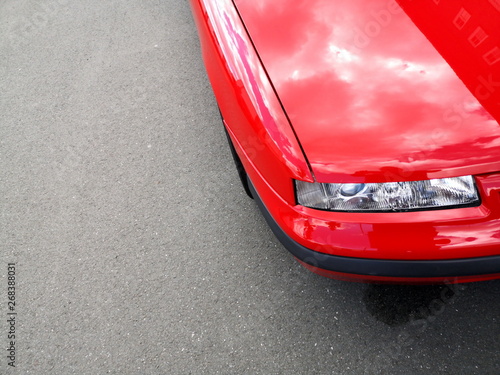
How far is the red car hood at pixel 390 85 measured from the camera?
152cm

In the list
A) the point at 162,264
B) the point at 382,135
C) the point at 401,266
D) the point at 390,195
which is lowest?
the point at 162,264

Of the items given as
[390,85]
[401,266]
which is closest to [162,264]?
[401,266]

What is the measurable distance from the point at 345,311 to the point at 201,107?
1706 mm

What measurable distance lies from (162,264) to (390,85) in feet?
4.67

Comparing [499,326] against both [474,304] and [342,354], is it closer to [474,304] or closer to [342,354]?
[474,304]

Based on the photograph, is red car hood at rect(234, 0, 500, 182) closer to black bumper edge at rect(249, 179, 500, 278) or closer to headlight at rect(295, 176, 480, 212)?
headlight at rect(295, 176, 480, 212)

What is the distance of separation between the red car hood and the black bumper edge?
0.94 ft

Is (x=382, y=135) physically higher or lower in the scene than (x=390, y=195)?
higher

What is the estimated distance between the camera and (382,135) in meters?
1.57

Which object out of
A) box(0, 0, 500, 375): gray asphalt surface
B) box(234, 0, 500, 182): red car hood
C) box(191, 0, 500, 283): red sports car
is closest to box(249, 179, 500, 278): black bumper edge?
box(191, 0, 500, 283): red sports car

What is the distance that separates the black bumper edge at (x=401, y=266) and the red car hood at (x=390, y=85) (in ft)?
0.94

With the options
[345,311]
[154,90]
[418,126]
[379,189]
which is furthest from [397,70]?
[154,90]

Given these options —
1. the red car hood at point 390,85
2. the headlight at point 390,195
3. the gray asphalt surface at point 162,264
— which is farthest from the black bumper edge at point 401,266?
the gray asphalt surface at point 162,264

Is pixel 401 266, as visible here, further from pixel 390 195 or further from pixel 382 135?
pixel 382 135
